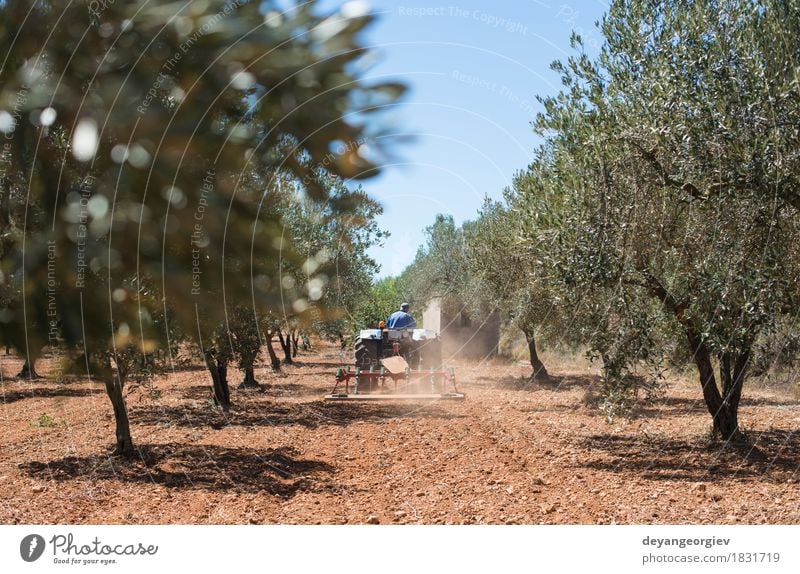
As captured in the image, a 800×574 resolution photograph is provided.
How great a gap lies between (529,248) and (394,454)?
536 centimetres

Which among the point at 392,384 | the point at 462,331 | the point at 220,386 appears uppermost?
the point at 462,331

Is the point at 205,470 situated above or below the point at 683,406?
above

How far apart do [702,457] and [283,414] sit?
45.4 feet

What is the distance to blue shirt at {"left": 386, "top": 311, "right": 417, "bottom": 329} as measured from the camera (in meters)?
25.6

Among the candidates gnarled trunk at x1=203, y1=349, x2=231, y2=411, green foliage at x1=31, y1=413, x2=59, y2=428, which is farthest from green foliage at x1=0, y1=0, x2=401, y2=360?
gnarled trunk at x1=203, y1=349, x2=231, y2=411

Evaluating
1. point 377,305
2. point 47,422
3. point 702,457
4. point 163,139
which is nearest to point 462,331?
point 377,305

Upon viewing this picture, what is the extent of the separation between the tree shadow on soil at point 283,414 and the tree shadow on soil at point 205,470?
5.72 m

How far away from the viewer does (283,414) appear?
26703mm

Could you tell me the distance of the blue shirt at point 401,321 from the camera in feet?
84.1

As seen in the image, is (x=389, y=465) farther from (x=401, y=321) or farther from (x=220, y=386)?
(x=220, y=386)

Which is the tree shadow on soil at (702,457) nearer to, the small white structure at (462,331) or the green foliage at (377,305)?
the green foliage at (377,305)

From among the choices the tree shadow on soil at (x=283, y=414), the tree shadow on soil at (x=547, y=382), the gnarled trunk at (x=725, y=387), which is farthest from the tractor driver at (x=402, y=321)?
the tree shadow on soil at (x=547, y=382)

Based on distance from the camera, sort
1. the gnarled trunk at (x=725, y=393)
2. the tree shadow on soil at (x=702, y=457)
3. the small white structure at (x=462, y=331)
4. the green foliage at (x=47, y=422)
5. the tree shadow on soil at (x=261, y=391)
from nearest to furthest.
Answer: the tree shadow on soil at (x=702, y=457), the gnarled trunk at (x=725, y=393), the green foliage at (x=47, y=422), the tree shadow on soil at (x=261, y=391), the small white structure at (x=462, y=331)

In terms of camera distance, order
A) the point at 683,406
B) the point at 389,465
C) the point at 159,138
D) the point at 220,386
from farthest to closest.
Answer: the point at 683,406
the point at 220,386
the point at 389,465
the point at 159,138
